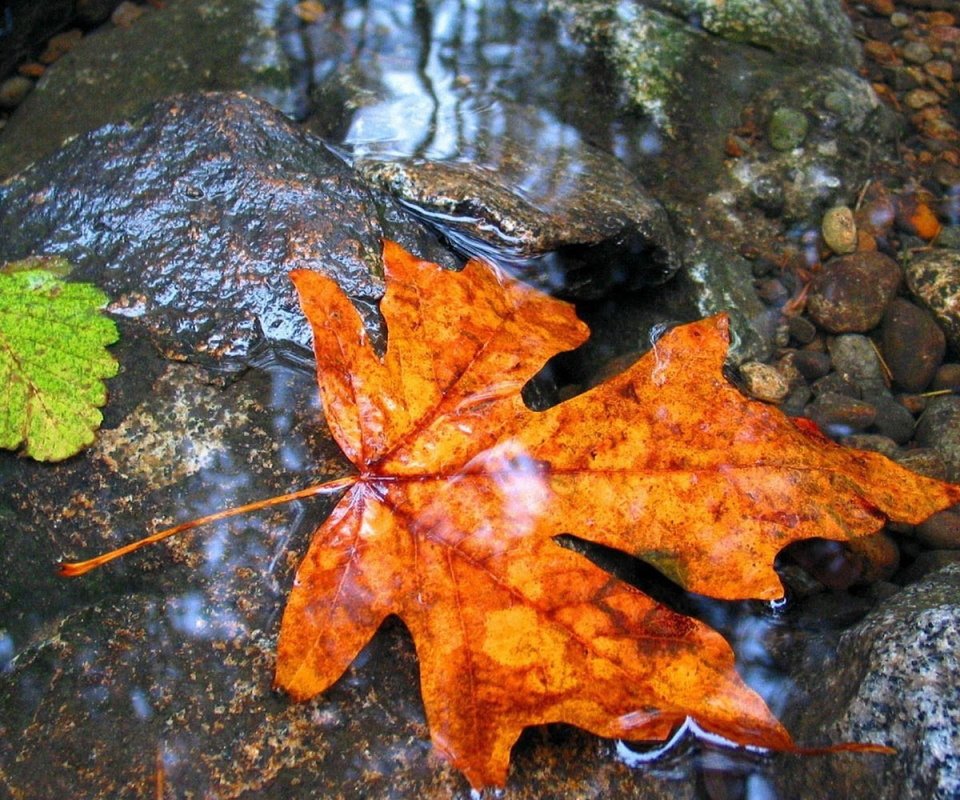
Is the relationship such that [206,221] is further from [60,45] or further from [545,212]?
[60,45]

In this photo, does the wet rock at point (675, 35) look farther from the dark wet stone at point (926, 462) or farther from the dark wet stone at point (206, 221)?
the dark wet stone at point (926, 462)

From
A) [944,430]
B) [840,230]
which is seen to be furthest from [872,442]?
[840,230]

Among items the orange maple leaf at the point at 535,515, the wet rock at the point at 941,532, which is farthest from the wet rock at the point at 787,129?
the orange maple leaf at the point at 535,515

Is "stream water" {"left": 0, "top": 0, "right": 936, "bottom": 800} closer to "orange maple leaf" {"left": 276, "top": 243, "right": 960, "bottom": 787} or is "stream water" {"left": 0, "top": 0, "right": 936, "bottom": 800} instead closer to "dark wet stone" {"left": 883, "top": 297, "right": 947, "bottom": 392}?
"orange maple leaf" {"left": 276, "top": 243, "right": 960, "bottom": 787}

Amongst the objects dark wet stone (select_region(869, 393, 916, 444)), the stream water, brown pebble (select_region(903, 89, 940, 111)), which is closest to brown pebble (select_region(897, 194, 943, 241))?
brown pebble (select_region(903, 89, 940, 111))

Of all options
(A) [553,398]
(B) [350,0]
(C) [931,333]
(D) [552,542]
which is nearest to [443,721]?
(D) [552,542]

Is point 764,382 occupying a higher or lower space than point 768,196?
lower

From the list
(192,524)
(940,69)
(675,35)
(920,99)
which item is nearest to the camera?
(192,524)
